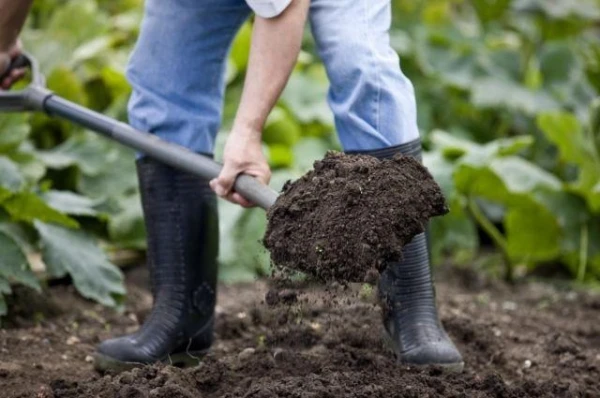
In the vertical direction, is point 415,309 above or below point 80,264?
above

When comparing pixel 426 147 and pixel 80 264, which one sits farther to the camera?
pixel 426 147

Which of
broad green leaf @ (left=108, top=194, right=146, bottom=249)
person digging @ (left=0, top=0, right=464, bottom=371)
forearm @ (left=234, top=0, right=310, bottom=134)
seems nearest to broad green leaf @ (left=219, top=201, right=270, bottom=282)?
broad green leaf @ (left=108, top=194, right=146, bottom=249)

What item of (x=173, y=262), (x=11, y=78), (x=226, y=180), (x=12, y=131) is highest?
(x=226, y=180)

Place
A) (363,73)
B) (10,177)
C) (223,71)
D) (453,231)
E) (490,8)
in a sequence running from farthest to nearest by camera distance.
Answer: (490,8), (453,231), (10,177), (223,71), (363,73)

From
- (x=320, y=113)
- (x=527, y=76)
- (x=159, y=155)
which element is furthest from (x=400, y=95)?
(x=527, y=76)

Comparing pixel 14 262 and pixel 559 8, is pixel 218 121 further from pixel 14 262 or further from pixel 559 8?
pixel 559 8

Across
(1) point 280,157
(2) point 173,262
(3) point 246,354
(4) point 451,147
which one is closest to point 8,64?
(2) point 173,262

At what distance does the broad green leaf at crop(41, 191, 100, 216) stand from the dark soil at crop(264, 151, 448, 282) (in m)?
1.33

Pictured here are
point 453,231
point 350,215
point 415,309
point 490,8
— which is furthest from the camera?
point 490,8

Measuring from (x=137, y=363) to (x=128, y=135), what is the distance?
22.9 inches

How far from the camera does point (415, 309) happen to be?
2.95m

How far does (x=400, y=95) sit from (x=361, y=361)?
0.66 m

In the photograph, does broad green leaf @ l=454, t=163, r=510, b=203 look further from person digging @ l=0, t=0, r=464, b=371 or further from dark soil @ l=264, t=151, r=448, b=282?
dark soil @ l=264, t=151, r=448, b=282

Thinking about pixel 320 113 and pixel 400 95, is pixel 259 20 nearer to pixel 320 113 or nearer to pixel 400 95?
pixel 400 95
